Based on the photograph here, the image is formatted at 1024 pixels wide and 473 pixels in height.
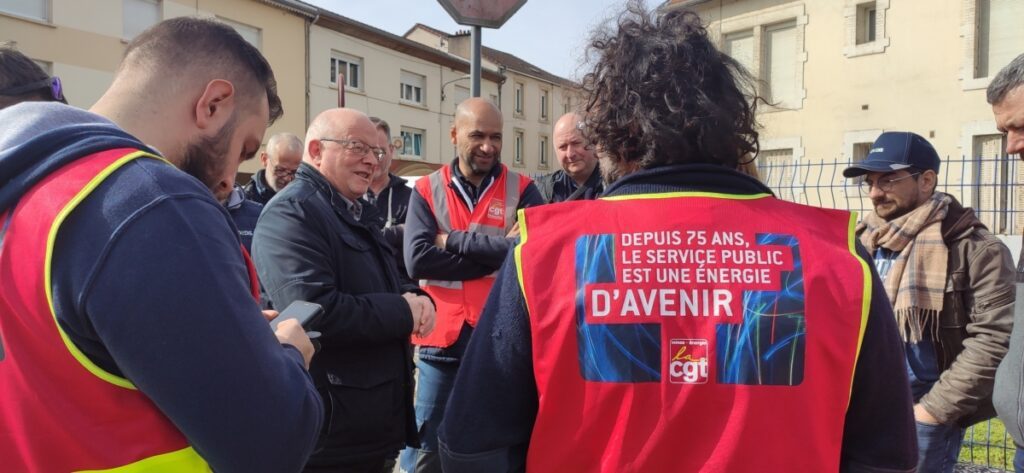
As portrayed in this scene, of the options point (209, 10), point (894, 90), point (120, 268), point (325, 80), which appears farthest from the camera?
point (325, 80)

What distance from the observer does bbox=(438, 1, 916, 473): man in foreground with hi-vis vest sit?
1470 millimetres

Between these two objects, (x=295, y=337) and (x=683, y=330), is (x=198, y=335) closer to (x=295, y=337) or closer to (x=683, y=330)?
(x=295, y=337)

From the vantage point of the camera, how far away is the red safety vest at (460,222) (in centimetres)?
365

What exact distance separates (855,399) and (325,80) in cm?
2509

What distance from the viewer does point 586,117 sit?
70.6 inches

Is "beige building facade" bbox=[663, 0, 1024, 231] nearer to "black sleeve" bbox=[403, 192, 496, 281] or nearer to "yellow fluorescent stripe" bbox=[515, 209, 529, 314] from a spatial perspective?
"black sleeve" bbox=[403, 192, 496, 281]

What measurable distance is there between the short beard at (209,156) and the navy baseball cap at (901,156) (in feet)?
10.3

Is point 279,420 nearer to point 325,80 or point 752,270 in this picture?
point 752,270

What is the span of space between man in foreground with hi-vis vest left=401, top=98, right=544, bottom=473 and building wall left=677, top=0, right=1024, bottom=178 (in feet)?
52.2

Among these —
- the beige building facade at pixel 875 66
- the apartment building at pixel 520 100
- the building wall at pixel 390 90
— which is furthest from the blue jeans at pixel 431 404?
the apartment building at pixel 520 100

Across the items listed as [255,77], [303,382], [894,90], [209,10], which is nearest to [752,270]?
[303,382]

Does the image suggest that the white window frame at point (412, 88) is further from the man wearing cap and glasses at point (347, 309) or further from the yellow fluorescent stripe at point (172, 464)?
the yellow fluorescent stripe at point (172, 464)

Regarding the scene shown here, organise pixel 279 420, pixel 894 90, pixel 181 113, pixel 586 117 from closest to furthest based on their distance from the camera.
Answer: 1. pixel 279 420
2. pixel 181 113
3. pixel 586 117
4. pixel 894 90

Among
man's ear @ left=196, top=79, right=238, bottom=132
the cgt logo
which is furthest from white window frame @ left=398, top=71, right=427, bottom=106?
the cgt logo
